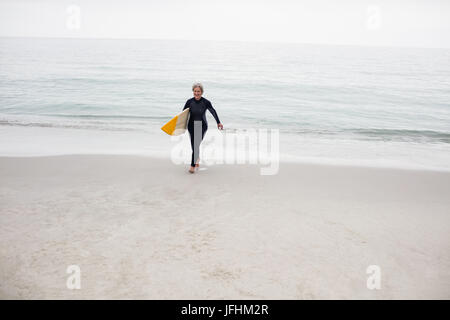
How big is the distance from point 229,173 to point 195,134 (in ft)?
3.97

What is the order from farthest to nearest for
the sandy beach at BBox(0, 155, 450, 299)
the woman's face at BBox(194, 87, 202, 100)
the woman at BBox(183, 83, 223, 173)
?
the woman at BBox(183, 83, 223, 173) → the woman's face at BBox(194, 87, 202, 100) → the sandy beach at BBox(0, 155, 450, 299)

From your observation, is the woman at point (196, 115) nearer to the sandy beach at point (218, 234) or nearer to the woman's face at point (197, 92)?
the woman's face at point (197, 92)

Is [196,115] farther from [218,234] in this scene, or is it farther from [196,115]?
[218,234]

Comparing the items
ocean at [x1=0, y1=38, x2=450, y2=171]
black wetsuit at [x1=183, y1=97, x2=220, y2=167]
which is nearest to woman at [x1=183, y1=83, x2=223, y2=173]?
black wetsuit at [x1=183, y1=97, x2=220, y2=167]

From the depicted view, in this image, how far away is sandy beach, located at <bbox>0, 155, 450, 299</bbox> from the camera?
3.41 meters

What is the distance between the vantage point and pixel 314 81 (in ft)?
108

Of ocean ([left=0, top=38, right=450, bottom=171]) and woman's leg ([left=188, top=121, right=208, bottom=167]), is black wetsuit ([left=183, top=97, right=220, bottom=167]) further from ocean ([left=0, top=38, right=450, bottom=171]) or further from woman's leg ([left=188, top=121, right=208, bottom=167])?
ocean ([left=0, top=38, right=450, bottom=171])

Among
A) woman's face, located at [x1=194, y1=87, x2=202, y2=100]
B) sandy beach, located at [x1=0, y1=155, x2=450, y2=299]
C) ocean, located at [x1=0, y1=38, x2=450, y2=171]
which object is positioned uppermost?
ocean, located at [x1=0, y1=38, x2=450, y2=171]

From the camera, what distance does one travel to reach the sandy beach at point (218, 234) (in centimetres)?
341

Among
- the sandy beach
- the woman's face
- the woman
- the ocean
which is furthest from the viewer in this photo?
the ocean

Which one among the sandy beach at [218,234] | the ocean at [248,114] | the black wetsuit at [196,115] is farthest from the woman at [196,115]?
the ocean at [248,114]

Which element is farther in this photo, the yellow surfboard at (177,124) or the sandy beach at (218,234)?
the yellow surfboard at (177,124)
